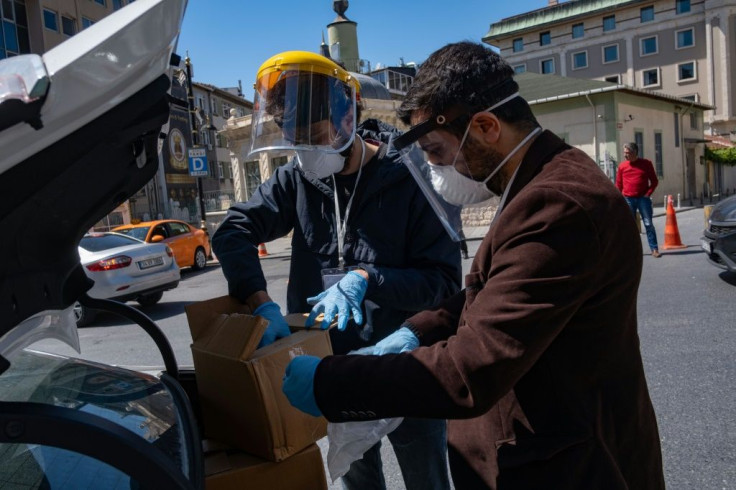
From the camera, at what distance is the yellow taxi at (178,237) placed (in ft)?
45.5

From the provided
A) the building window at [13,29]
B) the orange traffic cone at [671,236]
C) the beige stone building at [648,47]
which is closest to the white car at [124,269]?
the orange traffic cone at [671,236]

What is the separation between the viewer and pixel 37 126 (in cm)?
83

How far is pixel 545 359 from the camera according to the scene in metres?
1.33

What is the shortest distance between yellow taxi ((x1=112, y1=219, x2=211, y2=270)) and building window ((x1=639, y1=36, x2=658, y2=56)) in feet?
150

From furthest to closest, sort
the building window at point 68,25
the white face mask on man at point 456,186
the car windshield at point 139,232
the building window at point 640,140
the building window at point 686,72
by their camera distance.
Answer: the building window at point 686,72 → the building window at point 68,25 → the building window at point 640,140 → the car windshield at point 139,232 → the white face mask on man at point 456,186

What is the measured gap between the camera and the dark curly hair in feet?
4.86

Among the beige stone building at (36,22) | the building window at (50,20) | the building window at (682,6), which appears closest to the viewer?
the beige stone building at (36,22)

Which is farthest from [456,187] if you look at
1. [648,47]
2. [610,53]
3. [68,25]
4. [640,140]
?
[610,53]

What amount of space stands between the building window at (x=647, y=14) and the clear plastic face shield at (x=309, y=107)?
5470 cm

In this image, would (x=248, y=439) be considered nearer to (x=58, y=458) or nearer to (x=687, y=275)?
(x=58, y=458)

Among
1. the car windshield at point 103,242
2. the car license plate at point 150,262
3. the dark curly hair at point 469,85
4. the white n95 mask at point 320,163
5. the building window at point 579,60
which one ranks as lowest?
the car license plate at point 150,262

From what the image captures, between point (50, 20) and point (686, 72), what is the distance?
47.0 meters

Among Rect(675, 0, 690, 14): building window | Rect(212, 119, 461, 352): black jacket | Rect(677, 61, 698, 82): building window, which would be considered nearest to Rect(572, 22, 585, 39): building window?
Rect(675, 0, 690, 14): building window

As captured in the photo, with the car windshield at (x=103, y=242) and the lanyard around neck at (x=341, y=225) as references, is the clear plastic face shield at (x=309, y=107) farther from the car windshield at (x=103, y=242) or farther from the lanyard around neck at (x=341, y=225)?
the car windshield at (x=103, y=242)
